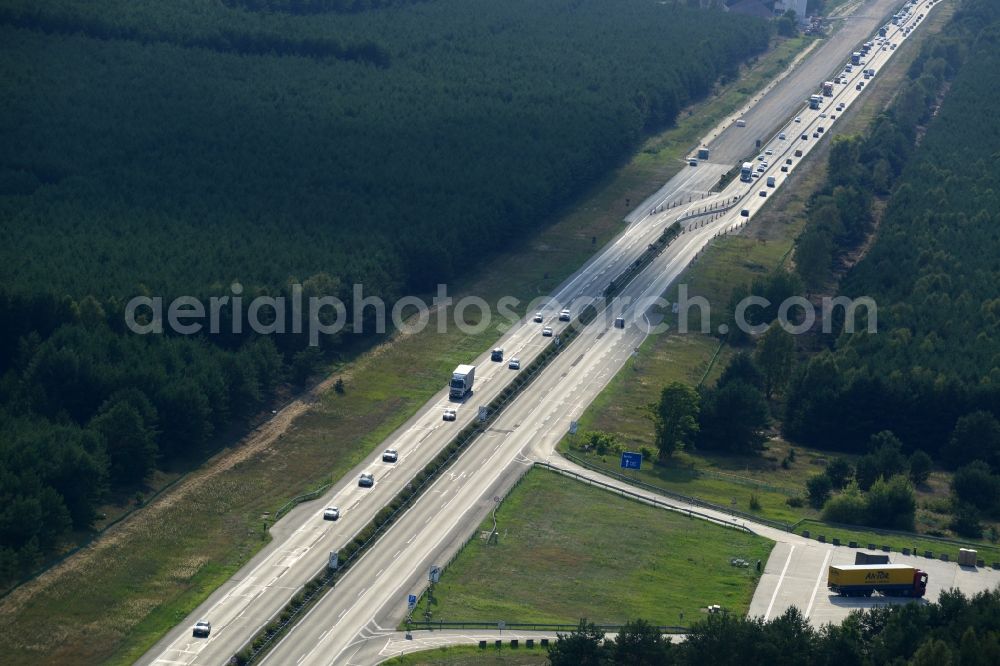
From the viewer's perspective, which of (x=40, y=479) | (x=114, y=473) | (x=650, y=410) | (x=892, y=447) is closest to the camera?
(x=40, y=479)

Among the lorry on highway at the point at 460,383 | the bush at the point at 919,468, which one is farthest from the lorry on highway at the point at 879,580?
the lorry on highway at the point at 460,383

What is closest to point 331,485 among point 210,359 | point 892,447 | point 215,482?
point 215,482

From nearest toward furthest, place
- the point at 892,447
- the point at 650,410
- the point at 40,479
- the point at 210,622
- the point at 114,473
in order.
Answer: the point at 210,622, the point at 40,479, the point at 114,473, the point at 892,447, the point at 650,410

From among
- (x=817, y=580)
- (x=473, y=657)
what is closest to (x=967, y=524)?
(x=817, y=580)

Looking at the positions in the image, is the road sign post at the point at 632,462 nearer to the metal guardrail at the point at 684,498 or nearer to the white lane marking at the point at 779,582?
the metal guardrail at the point at 684,498

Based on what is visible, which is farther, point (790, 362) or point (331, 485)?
point (790, 362)

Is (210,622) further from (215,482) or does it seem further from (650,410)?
(650,410)

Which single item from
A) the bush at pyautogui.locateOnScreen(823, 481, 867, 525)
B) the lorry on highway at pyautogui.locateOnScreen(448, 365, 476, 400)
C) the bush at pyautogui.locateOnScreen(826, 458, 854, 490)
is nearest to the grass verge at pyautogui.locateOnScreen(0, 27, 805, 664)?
the lorry on highway at pyautogui.locateOnScreen(448, 365, 476, 400)
